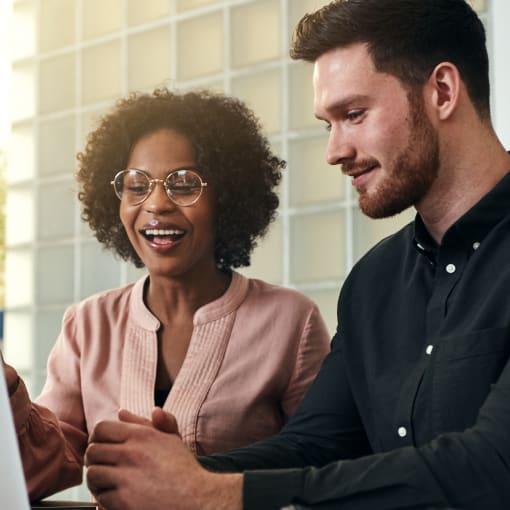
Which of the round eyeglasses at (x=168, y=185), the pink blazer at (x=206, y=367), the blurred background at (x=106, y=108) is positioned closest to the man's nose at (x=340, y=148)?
the pink blazer at (x=206, y=367)

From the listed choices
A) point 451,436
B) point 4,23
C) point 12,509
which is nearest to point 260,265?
point 451,436

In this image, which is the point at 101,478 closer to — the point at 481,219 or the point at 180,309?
the point at 481,219

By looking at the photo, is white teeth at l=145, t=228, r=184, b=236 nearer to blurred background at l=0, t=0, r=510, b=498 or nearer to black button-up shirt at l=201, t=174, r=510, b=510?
black button-up shirt at l=201, t=174, r=510, b=510

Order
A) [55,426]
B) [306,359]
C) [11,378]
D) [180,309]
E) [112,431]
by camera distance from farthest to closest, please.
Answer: [180,309] < [306,359] < [55,426] < [11,378] < [112,431]

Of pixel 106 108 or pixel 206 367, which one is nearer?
pixel 206 367

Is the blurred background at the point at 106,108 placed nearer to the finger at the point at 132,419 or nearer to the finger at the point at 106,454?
the finger at the point at 132,419

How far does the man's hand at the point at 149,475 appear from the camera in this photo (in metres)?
1.02

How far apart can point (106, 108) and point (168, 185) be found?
1.30 metres

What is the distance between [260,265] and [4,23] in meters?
2.83

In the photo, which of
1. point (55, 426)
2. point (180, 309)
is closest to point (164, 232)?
point (180, 309)

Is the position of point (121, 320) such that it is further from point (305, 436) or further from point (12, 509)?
point (12, 509)

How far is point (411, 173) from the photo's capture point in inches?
59.4

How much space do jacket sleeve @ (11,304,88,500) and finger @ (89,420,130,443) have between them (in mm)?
353

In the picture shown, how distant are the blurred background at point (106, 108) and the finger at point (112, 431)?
144 centimetres
